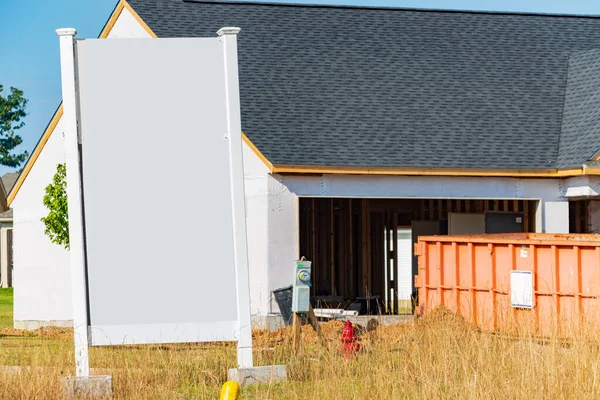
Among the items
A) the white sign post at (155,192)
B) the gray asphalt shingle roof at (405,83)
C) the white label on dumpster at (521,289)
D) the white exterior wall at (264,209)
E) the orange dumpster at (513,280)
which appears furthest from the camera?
the gray asphalt shingle roof at (405,83)

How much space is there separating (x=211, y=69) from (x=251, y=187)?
364 inches

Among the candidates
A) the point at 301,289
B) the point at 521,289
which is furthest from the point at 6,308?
the point at 521,289

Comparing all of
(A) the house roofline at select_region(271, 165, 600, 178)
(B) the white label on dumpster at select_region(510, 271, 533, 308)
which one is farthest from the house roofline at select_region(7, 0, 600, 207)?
(B) the white label on dumpster at select_region(510, 271, 533, 308)

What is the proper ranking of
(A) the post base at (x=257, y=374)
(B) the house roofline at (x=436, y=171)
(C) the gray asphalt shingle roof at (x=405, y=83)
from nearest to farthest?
(A) the post base at (x=257, y=374), (B) the house roofline at (x=436, y=171), (C) the gray asphalt shingle roof at (x=405, y=83)

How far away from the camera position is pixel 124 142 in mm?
13281

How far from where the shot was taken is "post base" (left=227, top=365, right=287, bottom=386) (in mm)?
12812

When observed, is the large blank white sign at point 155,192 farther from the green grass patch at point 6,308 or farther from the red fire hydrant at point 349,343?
the green grass patch at point 6,308

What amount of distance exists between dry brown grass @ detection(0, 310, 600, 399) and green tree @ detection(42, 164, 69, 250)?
8.42 meters

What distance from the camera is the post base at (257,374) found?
42.0 ft

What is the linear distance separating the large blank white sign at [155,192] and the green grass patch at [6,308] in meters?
12.9

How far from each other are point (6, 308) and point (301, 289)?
18318 millimetres

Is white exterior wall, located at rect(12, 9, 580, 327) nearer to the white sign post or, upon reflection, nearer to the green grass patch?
the green grass patch

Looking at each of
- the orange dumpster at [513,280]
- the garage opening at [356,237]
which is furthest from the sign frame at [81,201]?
the garage opening at [356,237]

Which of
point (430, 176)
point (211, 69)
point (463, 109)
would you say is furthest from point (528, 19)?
point (211, 69)
